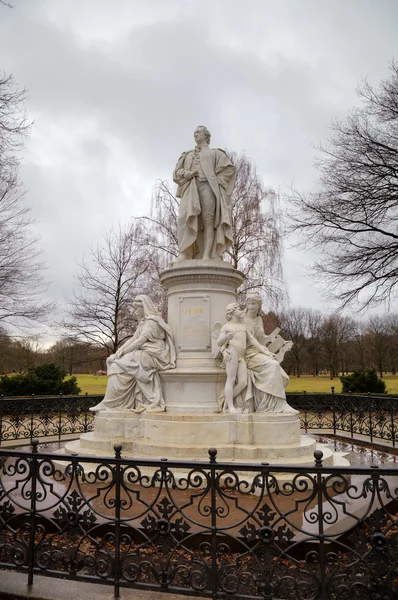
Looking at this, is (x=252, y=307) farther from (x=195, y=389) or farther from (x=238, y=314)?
(x=195, y=389)

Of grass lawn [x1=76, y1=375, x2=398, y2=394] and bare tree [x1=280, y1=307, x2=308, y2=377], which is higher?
bare tree [x1=280, y1=307, x2=308, y2=377]

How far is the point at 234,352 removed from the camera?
275 inches

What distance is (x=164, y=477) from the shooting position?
337 centimetres

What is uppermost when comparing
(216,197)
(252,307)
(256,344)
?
(216,197)

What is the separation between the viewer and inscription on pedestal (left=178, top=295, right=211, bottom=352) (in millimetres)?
7785

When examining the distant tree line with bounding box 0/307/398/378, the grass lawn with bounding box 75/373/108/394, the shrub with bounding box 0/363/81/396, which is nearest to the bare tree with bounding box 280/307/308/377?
the distant tree line with bounding box 0/307/398/378

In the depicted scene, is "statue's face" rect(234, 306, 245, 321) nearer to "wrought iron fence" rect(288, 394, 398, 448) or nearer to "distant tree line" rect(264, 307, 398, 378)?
"wrought iron fence" rect(288, 394, 398, 448)

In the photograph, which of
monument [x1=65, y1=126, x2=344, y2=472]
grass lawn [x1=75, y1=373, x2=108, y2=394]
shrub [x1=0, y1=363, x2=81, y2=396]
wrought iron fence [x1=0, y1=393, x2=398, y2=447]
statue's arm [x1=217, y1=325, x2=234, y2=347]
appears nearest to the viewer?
monument [x1=65, y1=126, x2=344, y2=472]

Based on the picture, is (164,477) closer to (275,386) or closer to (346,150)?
(275,386)

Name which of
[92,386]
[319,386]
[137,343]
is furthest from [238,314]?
[92,386]

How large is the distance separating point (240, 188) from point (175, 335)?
46.0 ft

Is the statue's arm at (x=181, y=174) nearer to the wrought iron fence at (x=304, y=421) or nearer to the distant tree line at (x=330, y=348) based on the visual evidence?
the wrought iron fence at (x=304, y=421)

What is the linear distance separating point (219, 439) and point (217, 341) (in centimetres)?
159

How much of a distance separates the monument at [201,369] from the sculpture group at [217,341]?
18 mm
